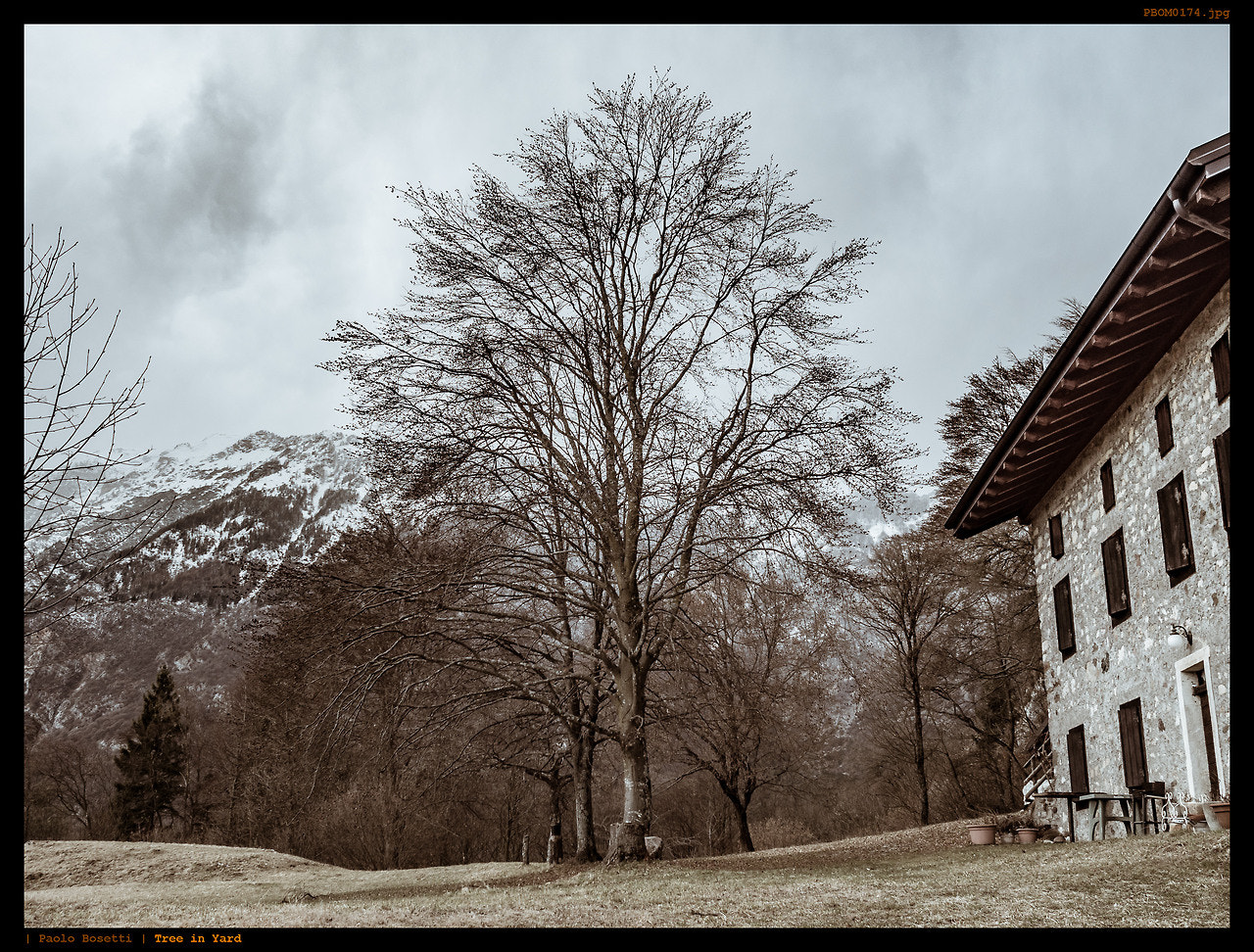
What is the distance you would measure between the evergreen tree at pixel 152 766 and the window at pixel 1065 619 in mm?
36644

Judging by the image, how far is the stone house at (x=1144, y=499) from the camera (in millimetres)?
10242

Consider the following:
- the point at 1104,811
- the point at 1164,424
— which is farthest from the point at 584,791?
the point at 1164,424

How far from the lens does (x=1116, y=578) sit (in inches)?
559

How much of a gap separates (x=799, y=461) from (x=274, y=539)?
91915 millimetres

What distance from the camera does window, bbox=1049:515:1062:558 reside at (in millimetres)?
17188

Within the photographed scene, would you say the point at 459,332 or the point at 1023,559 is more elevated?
the point at 459,332

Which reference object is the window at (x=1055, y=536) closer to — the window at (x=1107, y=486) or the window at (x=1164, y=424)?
the window at (x=1107, y=486)

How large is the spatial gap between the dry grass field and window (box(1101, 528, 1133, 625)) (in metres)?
3.54

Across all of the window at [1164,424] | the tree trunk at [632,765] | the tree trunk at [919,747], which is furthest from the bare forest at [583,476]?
the tree trunk at [919,747]

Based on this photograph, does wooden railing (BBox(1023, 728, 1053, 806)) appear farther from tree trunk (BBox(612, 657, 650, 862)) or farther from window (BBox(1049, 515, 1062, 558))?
tree trunk (BBox(612, 657, 650, 862))

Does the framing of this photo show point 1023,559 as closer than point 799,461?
No
